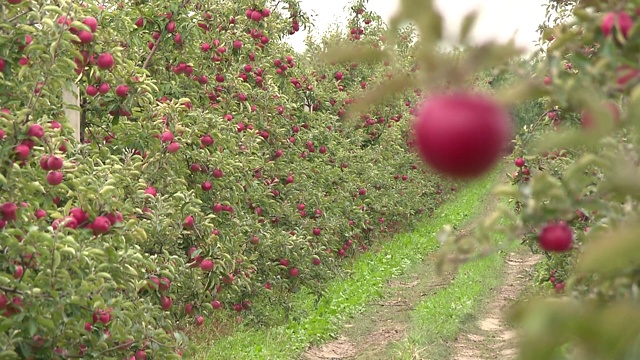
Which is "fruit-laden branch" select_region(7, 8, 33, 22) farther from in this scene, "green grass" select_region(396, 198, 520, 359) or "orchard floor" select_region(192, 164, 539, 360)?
"green grass" select_region(396, 198, 520, 359)

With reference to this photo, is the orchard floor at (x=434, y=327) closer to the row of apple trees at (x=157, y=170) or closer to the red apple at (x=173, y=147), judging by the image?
the row of apple trees at (x=157, y=170)

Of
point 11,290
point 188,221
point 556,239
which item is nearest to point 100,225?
point 11,290

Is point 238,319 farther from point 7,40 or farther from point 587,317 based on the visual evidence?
point 587,317

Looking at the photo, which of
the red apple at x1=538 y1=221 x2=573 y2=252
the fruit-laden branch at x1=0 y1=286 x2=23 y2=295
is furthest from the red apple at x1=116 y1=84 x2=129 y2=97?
the red apple at x1=538 y1=221 x2=573 y2=252

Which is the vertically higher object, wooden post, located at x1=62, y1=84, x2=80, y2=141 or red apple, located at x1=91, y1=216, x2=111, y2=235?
wooden post, located at x1=62, y1=84, x2=80, y2=141

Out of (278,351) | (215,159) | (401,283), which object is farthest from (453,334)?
(215,159)

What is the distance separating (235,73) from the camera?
6.96m

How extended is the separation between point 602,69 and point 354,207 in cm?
985

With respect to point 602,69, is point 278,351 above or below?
below

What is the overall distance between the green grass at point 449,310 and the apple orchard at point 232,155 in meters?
1.16

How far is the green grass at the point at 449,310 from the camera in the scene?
7438 millimetres

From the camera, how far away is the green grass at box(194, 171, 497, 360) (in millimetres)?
6848

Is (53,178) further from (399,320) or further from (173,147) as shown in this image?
(399,320)

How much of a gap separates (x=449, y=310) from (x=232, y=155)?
3589 millimetres
